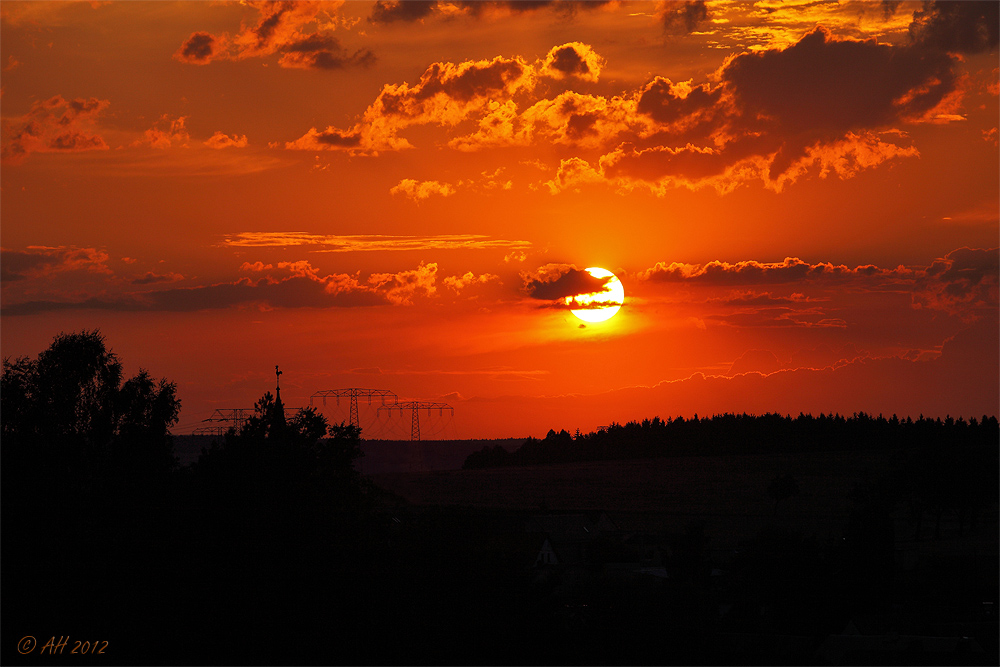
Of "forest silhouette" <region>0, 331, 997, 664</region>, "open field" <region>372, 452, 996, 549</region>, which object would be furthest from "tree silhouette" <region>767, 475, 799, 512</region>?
"forest silhouette" <region>0, 331, 997, 664</region>

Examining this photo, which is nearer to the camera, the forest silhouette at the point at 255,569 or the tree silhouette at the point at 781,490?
the forest silhouette at the point at 255,569

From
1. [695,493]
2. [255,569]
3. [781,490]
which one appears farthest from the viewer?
[695,493]

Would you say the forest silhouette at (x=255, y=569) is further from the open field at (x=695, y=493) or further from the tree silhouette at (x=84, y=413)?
the open field at (x=695, y=493)

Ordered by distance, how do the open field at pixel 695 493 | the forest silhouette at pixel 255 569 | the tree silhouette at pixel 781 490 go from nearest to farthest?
the forest silhouette at pixel 255 569 < the open field at pixel 695 493 < the tree silhouette at pixel 781 490

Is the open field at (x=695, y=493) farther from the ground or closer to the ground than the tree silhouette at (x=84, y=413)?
closer to the ground

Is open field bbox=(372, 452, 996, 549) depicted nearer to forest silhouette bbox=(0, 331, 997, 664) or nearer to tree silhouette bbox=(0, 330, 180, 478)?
forest silhouette bbox=(0, 331, 997, 664)

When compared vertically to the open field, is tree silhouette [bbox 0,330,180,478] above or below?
above

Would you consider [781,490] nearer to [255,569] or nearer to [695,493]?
[695,493]

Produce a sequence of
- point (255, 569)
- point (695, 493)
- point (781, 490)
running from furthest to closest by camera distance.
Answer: point (695, 493) < point (781, 490) < point (255, 569)

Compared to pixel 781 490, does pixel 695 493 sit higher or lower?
lower

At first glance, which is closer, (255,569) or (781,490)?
(255,569)

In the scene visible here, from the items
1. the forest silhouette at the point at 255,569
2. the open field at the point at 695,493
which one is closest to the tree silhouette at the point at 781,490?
the open field at the point at 695,493

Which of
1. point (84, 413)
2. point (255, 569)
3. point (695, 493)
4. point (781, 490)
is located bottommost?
point (695, 493)

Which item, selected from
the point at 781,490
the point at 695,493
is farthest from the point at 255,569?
the point at 695,493
